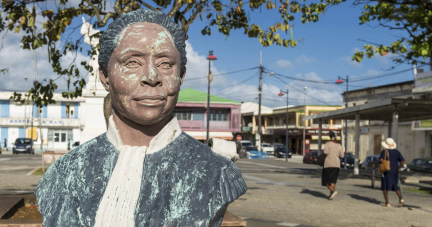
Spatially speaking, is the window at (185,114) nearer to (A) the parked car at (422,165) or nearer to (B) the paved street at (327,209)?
(A) the parked car at (422,165)

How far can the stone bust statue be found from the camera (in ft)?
6.09

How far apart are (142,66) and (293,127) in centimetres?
5154

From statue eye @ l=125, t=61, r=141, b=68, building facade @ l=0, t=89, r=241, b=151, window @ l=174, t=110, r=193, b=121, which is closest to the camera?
statue eye @ l=125, t=61, r=141, b=68

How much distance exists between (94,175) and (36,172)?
17.0 m

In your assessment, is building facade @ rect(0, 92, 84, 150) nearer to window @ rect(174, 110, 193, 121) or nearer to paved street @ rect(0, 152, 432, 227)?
window @ rect(174, 110, 193, 121)

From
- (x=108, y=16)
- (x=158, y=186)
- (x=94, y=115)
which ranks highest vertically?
(x=108, y=16)

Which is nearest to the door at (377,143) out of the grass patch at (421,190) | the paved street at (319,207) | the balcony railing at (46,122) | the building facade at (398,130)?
the building facade at (398,130)

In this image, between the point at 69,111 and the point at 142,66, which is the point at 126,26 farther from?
the point at 69,111

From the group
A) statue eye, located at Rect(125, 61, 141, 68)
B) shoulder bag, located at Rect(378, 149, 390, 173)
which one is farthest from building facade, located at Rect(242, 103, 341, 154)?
statue eye, located at Rect(125, 61, 141, 68)

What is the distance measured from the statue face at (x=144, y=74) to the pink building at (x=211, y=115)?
42789 millimetres

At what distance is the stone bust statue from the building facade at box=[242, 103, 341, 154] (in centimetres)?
4732

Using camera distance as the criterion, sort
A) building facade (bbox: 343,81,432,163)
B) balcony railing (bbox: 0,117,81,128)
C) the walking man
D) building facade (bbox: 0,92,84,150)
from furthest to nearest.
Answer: building facade (bbox: 0,92,84,150) < balcony railing (bbox: 0,117,81,128) < building facade (bbox: 343,81,432,163) < the walking man

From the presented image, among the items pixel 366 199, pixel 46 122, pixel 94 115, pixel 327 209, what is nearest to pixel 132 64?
pixel 327 209

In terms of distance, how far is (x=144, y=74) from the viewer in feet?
6.31
